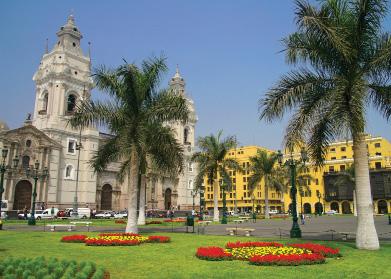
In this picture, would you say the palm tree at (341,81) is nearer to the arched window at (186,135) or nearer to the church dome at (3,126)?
the church dome at (3,126)

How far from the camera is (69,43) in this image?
6109 cm

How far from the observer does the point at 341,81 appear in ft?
44.4

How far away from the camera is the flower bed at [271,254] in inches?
389

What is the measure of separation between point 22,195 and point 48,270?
1899 inches

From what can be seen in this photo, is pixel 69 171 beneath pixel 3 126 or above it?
beneath

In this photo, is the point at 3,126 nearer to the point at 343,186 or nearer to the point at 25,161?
the point at 25,161

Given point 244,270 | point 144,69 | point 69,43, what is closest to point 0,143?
point 69,43

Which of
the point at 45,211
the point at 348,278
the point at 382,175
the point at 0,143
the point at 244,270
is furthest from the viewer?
the point at 382,175

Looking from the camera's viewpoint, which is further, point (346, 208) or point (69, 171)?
point (346, 208)

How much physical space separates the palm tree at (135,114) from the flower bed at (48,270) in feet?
31.8

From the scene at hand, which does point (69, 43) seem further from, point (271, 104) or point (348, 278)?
point (348, 278)

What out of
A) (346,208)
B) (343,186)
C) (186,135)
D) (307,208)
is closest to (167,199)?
(186,135)

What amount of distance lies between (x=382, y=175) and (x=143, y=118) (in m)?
65.2

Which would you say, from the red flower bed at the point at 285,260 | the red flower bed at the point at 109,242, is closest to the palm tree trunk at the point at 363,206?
the red flower bed at the point at 285,260
